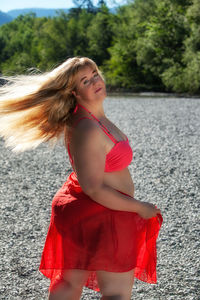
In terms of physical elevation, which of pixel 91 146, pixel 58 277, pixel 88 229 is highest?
pixel 91 146

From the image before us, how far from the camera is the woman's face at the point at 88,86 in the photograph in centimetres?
179

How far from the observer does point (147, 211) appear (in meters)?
1.78

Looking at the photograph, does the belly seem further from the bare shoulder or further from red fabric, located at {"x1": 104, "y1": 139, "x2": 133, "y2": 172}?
the bare shoulder

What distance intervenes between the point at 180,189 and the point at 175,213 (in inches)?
41.5

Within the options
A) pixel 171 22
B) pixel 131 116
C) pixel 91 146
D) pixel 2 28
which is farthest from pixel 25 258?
pixel 2 28

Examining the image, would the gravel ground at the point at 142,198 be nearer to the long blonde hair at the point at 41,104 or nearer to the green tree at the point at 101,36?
the long blonde hair at the point at 41,104

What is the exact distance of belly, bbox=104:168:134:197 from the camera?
177 cm

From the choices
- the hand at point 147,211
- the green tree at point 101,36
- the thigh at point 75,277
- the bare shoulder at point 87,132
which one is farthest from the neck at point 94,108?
the green tree at point 101,36

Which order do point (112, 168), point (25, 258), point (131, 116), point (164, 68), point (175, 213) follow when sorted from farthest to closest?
1. point (164, 68)
2. point (131, 116)
3. point (175, 213)
4. point (25, 258)
5. point (112, 168)

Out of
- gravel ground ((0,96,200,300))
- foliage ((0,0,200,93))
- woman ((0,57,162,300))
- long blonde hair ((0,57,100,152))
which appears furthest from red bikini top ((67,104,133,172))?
foliage ((0,0,200,93))

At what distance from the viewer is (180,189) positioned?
5582 mm

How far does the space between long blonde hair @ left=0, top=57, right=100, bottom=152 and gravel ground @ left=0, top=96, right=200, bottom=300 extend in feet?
4.43

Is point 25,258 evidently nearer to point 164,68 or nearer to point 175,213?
point 175,213

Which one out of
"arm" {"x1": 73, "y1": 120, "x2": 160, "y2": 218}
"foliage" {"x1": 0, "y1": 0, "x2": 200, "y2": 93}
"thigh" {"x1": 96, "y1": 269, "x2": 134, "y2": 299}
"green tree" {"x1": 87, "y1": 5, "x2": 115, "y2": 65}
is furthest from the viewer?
"green tree" {"x1": 87, "y1": 5, "x2": 115, "y2": 65}
